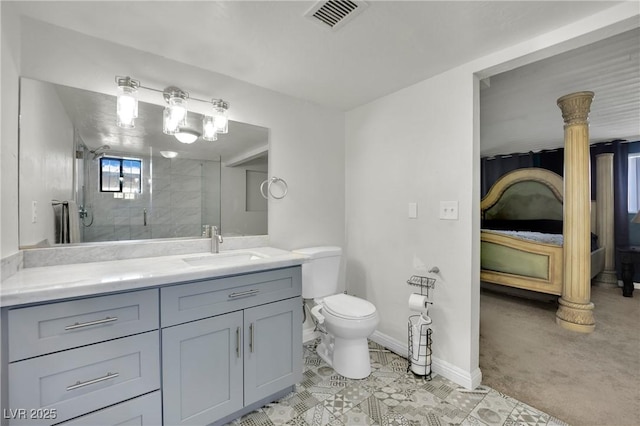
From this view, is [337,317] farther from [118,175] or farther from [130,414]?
[118,175]

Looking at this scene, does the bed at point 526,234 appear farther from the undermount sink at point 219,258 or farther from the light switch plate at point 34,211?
the light switch plate at point 34,211

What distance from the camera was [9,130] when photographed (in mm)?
1288

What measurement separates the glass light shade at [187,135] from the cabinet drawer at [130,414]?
151 cm

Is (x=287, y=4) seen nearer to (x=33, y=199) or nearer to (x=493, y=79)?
(x=33, y=199)

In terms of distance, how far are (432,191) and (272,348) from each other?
1556mm

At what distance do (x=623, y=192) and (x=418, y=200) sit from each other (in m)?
4.49

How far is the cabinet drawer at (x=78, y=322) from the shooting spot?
1.06 m

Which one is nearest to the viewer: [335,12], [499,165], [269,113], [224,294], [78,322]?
[78,322]

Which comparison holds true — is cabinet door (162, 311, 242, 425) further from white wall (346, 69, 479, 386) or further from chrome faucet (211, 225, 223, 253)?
white wall (346, 69, 479, 386)

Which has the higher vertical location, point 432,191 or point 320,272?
point 432,191

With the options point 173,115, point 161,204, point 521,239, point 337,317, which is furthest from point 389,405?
point 521,239

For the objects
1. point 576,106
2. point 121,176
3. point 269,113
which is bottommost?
point 121,176

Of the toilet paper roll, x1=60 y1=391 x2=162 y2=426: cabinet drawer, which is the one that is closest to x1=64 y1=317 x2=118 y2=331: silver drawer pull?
x1=60 y1=391 x2=162 y2=426: cabinet drawer

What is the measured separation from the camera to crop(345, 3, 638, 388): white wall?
189 cm
